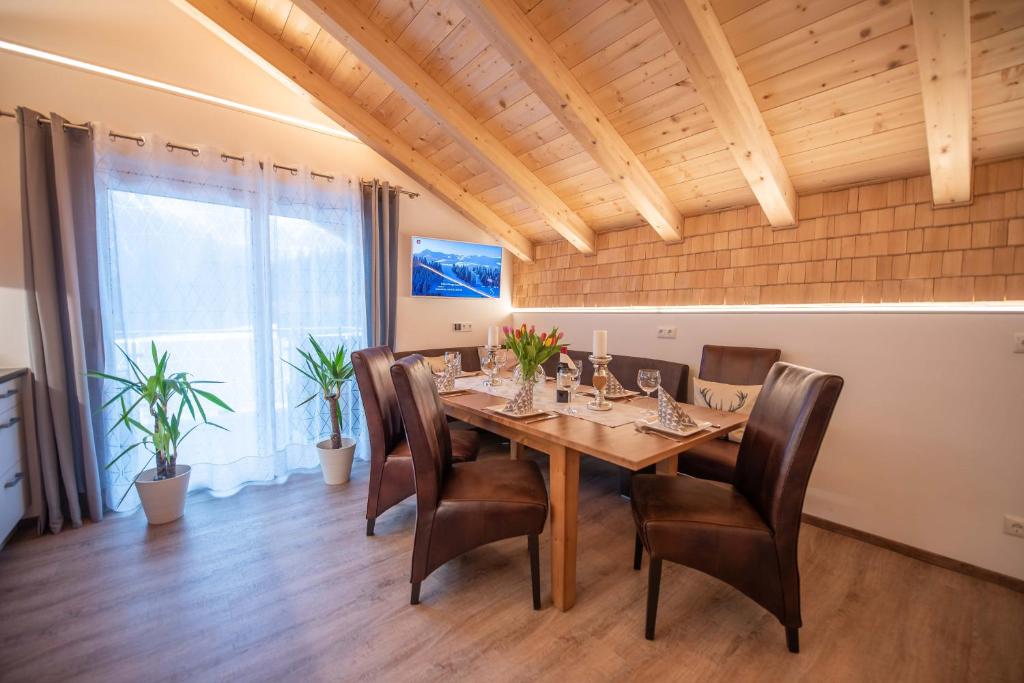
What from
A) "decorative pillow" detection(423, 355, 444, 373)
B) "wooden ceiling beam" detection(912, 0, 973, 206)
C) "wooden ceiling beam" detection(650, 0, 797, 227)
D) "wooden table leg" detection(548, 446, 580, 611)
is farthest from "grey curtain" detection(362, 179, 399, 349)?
"wooden ceiling beam" detection(912, 0, 973, 206)

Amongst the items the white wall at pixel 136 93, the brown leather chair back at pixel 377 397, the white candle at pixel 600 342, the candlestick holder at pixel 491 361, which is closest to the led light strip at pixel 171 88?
the white wall at pixel 136 93

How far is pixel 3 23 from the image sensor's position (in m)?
2.29

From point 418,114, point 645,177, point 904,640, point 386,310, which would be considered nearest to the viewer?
point 904,640

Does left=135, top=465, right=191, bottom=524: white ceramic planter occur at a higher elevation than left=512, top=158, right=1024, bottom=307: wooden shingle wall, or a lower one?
lower

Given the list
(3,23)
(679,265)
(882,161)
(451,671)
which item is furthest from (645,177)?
(3,23)

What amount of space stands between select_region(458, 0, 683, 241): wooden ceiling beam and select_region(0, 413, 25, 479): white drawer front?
3099 mm

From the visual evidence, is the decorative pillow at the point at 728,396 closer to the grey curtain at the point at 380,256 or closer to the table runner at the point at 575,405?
the table runner at the point at 575,405

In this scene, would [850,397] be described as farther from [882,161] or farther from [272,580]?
[272,580]

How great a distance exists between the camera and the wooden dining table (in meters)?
1.52

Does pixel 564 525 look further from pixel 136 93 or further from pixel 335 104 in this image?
pixel 136 93

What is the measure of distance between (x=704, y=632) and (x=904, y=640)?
2.48 ft

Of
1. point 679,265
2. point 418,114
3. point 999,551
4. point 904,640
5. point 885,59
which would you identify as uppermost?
point 418,114

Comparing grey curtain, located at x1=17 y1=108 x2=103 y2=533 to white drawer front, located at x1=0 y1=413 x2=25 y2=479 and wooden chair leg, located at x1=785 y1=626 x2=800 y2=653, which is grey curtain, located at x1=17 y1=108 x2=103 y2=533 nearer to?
white drawer front, located at x1=0 y1=413 x2=25 y2=479

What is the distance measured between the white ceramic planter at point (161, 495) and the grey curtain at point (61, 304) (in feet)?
1.02
